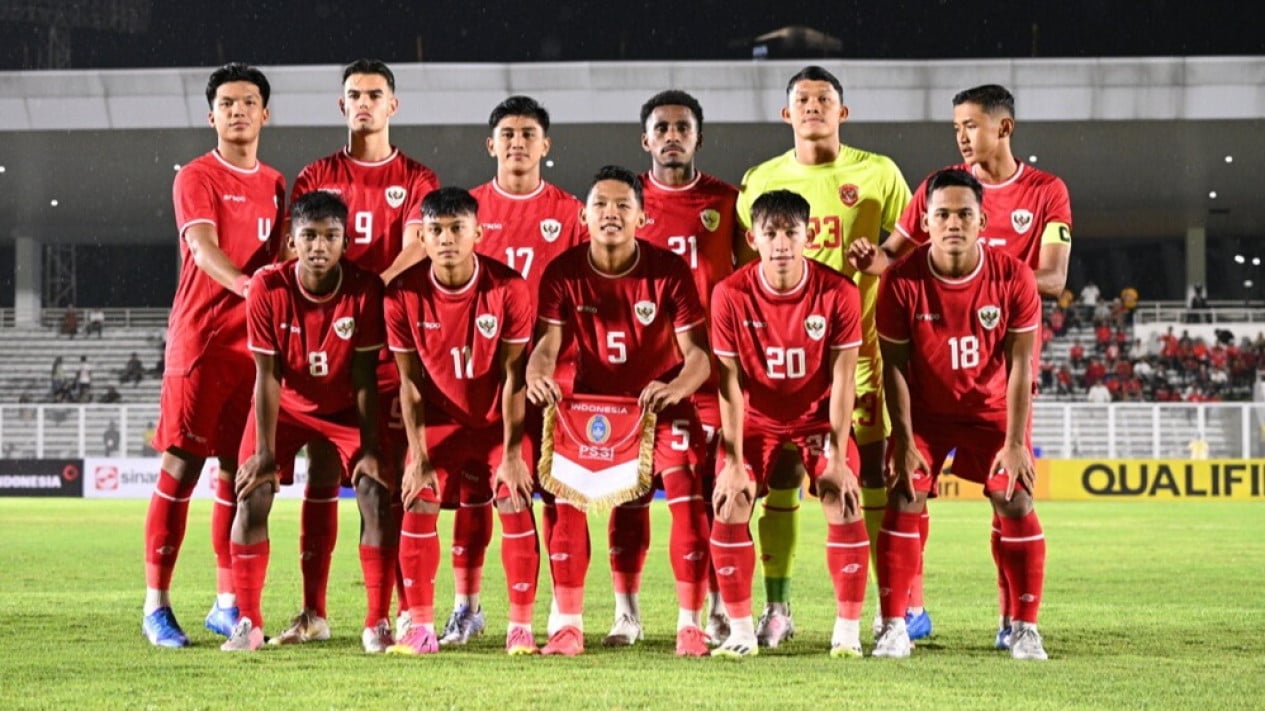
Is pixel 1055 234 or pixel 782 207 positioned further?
pixel 1055 234

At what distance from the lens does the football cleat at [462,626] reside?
633 cm

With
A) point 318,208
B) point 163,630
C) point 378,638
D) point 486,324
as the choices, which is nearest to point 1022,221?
point 486,324

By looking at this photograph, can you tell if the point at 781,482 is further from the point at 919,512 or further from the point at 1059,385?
the point at 1059,385

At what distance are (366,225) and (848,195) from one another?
6.62ft

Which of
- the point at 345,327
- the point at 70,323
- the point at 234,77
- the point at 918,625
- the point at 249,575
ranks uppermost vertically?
the point at 70,323

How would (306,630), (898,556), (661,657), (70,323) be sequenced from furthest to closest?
(70,323), (306,630), (898,556), (661,657)

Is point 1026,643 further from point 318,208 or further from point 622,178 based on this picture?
point 318,208

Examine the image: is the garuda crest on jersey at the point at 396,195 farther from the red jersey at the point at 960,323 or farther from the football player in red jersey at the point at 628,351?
the red jersey at the point at 960,323

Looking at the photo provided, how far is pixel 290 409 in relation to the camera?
6215 mm

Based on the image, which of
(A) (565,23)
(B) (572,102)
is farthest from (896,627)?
(A) (565,23)

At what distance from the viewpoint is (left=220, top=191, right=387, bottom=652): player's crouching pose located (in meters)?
6.02

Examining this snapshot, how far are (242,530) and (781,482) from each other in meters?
2.08

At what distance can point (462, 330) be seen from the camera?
19.6 feet

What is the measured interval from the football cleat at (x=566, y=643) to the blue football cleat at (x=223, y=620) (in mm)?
1414
